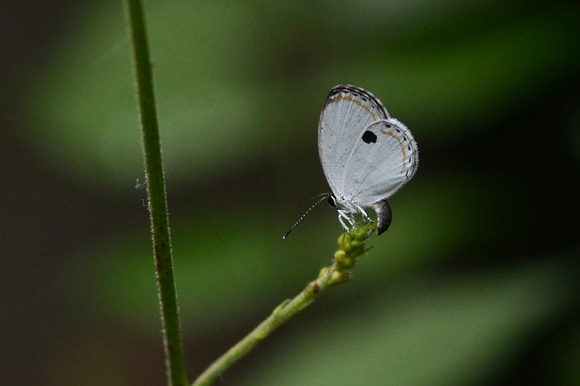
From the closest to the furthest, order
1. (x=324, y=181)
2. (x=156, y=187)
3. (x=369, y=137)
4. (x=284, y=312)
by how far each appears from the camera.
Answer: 1. (x=156, y=187)
2. (x=284, y=312)
3. (x=369, y=137)
4. (x=324, y=181)

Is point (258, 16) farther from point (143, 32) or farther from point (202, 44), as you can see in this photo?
point (143, 32)

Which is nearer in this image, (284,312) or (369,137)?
(284,312)

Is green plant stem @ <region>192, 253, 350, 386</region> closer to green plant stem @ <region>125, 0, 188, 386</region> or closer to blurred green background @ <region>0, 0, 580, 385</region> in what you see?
green plant stem @ <region>125, 0, 188, 386</region>

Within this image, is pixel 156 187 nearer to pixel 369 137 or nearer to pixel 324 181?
pixel 369 137

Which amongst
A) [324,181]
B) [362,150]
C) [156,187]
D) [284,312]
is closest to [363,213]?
[362,150]

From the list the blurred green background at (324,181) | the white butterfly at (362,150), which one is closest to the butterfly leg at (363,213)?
the white butterfly at (362,150)

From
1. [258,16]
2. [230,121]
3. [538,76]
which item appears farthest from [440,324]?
[258,16]
